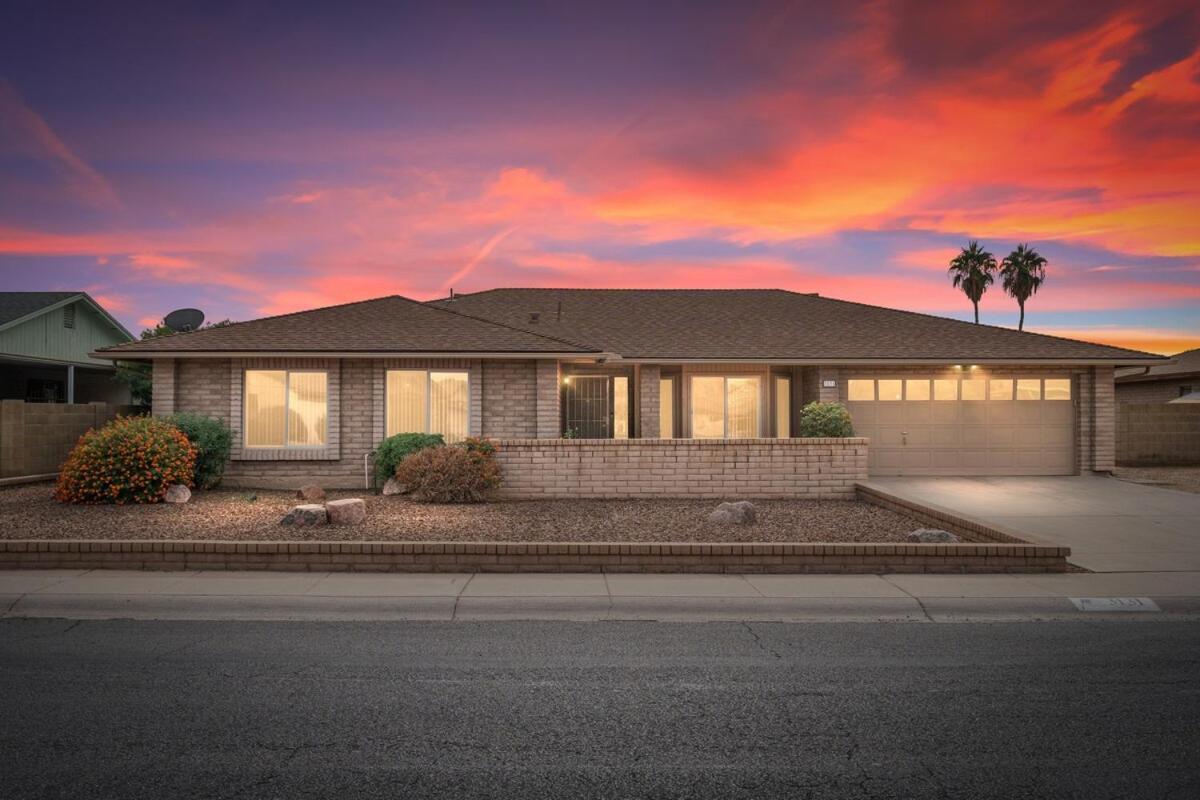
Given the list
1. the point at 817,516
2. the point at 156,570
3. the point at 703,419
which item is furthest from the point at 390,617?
the point at 703,419

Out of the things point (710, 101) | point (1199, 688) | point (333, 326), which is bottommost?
point (1199, 688)

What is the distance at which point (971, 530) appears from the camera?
9906 millimetres

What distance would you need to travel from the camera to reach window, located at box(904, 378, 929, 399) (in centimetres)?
1884

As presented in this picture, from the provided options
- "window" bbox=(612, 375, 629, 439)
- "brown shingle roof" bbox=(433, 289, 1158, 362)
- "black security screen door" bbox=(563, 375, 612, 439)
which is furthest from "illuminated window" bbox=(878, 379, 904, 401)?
"black security screen door" bbox=(563, 375, 612, 439)

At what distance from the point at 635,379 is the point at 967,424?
334 inches

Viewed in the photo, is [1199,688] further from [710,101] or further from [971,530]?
[710,101]

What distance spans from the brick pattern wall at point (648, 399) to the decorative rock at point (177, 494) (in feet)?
34.7

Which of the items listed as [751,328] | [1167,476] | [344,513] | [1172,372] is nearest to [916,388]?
[751,328]

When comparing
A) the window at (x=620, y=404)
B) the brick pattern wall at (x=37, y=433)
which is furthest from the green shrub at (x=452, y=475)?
the brick pattern wall at (x=37, y=433)

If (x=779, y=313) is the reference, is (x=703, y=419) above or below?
below

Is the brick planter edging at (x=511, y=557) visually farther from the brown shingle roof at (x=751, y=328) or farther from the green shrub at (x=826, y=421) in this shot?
the brown shingle roof at (x=751, y=328)

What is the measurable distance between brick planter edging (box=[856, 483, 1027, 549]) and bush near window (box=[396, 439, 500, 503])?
6.57 m

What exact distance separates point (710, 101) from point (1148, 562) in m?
12.6

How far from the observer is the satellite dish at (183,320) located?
67.2ft
